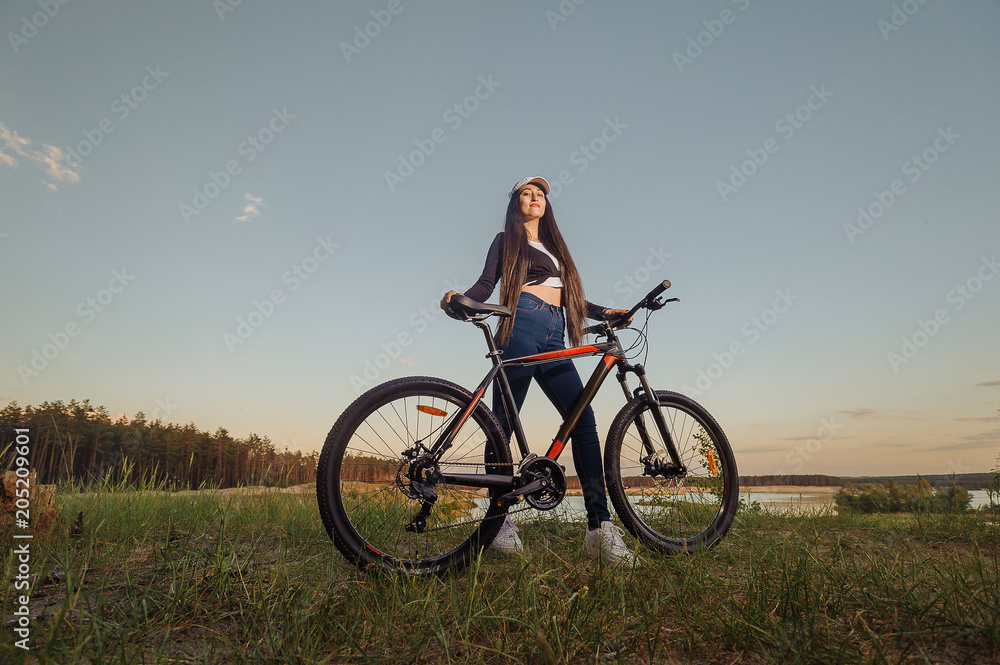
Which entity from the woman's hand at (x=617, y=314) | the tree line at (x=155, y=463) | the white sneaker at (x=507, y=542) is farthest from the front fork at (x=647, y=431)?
the tree line at (x=155, y=463)

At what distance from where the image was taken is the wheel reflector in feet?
8.84

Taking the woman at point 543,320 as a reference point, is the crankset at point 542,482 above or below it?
below

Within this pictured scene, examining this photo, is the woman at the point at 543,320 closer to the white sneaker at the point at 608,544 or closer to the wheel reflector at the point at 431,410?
the white sneaker at the point at 608,544

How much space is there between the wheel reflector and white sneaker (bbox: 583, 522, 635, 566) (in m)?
1.15

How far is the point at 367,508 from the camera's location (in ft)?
8.70

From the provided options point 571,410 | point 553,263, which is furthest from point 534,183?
point 571,410

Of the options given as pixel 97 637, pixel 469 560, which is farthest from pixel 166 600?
pixel 469 560

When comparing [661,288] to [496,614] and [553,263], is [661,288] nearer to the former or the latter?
[553,263]

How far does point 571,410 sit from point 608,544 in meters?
0.81

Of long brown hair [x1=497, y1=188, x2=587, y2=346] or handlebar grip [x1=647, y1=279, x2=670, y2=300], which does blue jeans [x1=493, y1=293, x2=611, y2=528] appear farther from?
handlebar grip [x1=647, y1=279, x2=670, y2=300]

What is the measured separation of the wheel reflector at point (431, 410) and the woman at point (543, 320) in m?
0.50

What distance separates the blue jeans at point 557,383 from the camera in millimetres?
3273

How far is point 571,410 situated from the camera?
3.26 meters

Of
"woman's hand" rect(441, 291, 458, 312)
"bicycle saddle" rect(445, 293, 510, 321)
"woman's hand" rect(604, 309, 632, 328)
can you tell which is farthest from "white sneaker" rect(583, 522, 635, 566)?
"woman's hand" rect(441, 291, 458, 312)
